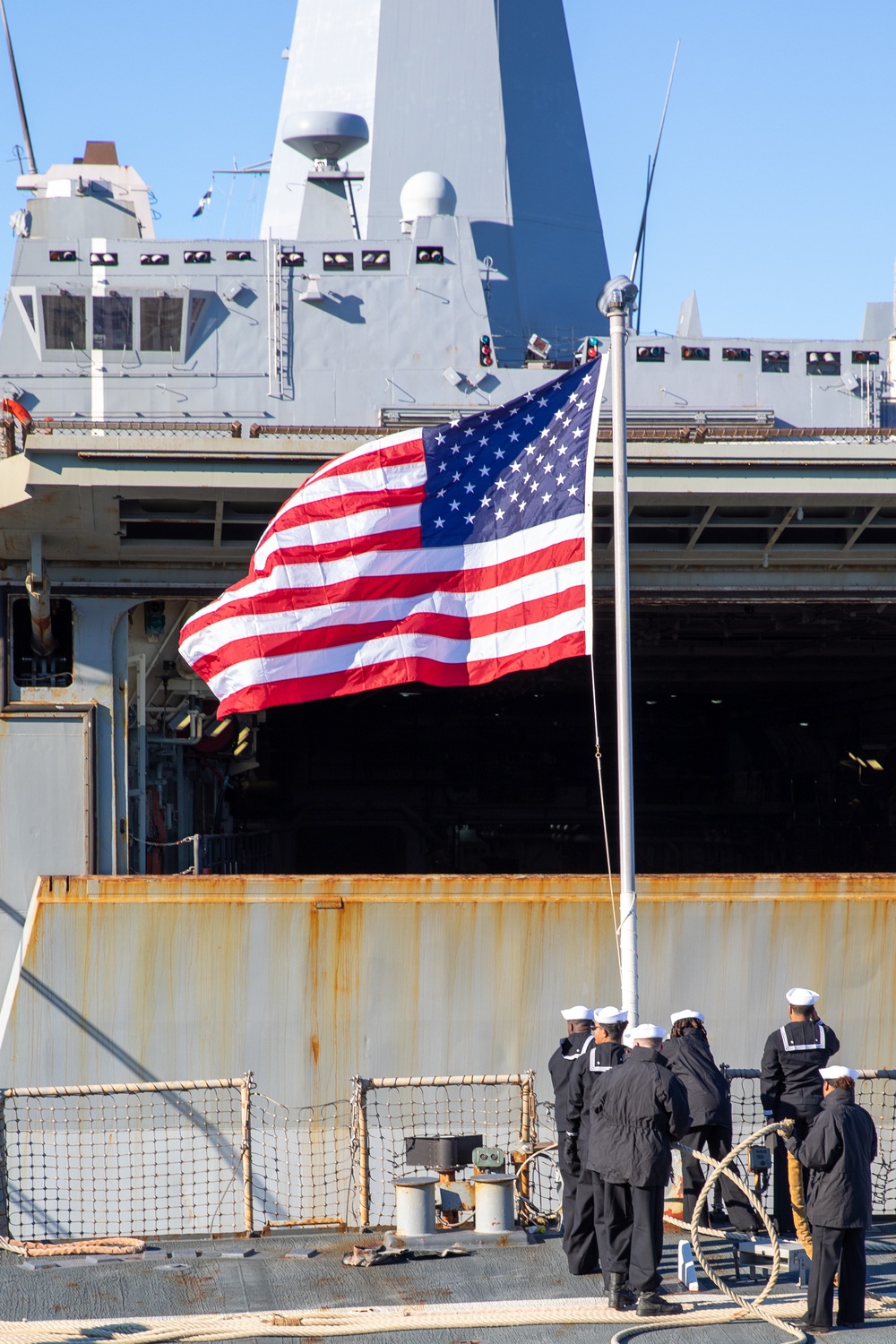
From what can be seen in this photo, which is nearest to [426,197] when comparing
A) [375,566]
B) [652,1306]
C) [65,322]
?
[65,322]

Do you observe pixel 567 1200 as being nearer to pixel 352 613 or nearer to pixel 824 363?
pixel 352 613

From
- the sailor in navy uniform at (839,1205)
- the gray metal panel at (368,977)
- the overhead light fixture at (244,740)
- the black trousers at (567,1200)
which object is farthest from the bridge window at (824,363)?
the sailor in navy uniform at (839,1205)

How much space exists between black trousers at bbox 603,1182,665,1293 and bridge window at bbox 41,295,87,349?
576 inches

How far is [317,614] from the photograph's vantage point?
9.81m

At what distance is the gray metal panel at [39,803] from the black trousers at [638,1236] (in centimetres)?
739

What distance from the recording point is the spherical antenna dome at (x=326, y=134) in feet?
67.4

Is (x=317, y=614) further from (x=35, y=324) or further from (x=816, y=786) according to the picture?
(x=816, y=786)

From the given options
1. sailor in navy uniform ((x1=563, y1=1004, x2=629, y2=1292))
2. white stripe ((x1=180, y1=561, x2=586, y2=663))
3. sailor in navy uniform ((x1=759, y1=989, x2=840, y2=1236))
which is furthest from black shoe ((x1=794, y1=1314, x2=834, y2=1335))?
white stripe ((x1=180, y1=561, x2=586, y2=663))

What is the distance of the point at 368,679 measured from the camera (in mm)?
9781

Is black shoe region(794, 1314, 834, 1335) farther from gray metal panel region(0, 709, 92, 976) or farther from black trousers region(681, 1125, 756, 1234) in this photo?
gray metal panel region(0, 709, 92, 976)

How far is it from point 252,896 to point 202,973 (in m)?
0.75

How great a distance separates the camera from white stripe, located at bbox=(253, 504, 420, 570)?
9852 mm

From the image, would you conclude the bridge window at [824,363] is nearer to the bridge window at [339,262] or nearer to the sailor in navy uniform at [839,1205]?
the bridge window at [339,262]

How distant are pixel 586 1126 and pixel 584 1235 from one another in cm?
→ 65
